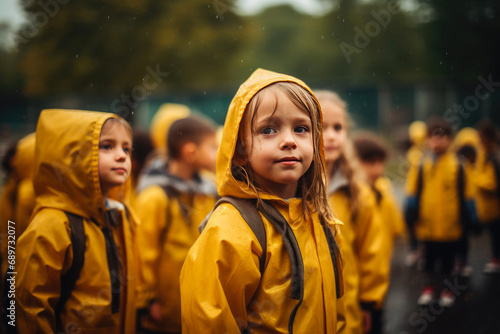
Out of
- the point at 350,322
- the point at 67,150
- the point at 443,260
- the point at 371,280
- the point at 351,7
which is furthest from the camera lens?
the point at 351,7

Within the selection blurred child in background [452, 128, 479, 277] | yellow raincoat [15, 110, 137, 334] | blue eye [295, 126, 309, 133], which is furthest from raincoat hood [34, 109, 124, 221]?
blurred child in background [452, 128, 479, 277]

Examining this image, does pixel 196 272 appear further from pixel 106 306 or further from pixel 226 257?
pixel 106 306

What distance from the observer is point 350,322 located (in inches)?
114

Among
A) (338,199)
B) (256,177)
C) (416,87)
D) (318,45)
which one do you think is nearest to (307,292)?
(256,177)

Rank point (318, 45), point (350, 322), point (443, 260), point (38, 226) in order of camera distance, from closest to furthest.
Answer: point (38, 226)
point (350, 322)
point (443, 260)
point (318, 45)

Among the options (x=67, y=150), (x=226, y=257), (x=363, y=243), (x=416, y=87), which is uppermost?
(x=416, y=87)

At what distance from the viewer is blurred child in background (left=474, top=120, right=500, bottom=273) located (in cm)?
731

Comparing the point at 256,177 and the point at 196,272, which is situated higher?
the point at 256,177

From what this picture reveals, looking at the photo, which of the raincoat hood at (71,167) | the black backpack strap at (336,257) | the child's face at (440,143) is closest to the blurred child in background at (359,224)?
the black backpack strap at (336,257)

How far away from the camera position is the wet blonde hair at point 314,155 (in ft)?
6.61

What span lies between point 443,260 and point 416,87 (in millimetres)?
9464

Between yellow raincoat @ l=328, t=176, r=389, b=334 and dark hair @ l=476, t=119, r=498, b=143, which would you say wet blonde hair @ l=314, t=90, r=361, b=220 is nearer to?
yellow raincoat @ l=328, t=176, r=389, b=334

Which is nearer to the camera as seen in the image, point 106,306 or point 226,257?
point 226,257

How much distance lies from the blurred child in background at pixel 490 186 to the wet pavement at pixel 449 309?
0.50 meters
